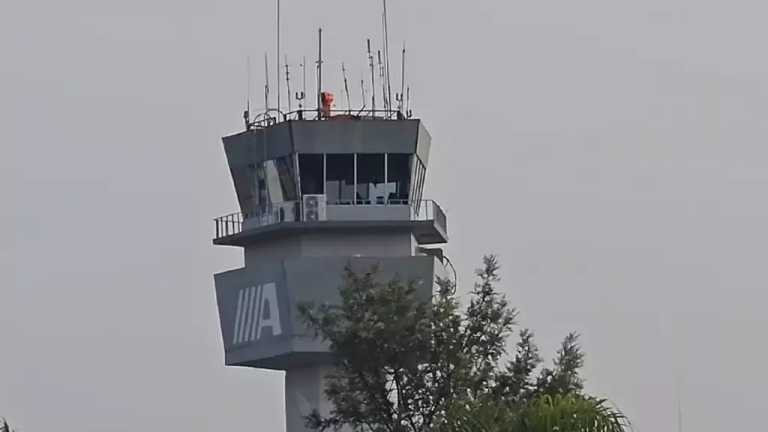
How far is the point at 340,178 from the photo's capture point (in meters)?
101

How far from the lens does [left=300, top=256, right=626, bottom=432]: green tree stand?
6688 centimetres

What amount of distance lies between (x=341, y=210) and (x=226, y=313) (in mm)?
8190

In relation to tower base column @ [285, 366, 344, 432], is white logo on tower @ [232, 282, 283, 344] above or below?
above

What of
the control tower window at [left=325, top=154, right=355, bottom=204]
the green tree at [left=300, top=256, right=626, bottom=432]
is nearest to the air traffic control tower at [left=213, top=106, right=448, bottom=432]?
the control tower window at [left=325, top=154, right=355, bottom=204]

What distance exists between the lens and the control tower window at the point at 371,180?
100938mm

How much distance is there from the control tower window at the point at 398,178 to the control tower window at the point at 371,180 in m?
0.25

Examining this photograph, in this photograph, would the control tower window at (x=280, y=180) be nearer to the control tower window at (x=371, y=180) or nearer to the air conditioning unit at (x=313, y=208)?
the air conditioning unit at (x=313, y=208)

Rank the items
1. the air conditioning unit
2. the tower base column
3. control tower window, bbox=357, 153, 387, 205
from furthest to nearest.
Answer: the air conditioning unit → control tower window, bbox=357, 153, 387, 205 → the tower base column

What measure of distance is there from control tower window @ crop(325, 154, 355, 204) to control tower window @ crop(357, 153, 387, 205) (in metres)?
0.29

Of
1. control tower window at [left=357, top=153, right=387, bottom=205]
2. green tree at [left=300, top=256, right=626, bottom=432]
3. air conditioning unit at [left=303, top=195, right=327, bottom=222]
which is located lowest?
green tree at [left=300, top=256, right=626, bottom=432]

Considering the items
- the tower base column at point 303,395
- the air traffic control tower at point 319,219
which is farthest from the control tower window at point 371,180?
the tower base column at point 303,395

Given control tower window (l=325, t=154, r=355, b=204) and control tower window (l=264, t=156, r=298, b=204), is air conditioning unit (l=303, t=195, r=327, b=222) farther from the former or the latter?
control tower window (l=264, t=156, r=298, b=204)

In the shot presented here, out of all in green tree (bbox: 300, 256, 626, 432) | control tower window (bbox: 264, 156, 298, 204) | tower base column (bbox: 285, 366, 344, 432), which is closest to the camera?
green tree (bbox: 300, 256, 626, 432)

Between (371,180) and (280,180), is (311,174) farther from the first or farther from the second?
(371,180)
